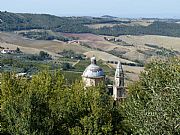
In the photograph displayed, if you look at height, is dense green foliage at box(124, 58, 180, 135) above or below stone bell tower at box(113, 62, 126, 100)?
above

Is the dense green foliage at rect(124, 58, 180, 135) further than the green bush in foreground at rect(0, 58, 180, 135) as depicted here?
No

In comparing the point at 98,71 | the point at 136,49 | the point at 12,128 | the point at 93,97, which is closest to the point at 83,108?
the point at 93,97

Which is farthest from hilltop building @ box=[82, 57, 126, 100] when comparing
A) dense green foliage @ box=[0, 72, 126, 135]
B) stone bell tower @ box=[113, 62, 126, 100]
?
dense green foliage @ box=[0, 72, 126, 135]

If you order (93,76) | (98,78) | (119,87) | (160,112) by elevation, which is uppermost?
(160,112)

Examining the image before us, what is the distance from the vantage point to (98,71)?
5388cm

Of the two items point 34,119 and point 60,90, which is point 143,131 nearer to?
point 34,119

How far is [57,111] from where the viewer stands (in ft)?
114

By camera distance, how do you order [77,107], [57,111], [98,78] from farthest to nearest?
[98,78] → [77,107] → [57,111]

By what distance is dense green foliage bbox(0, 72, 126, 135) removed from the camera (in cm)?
3253

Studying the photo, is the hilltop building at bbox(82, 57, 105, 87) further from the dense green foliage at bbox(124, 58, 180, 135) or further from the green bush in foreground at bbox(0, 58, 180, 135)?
the dense green foliage at bbox(124, 58, 180, 135)

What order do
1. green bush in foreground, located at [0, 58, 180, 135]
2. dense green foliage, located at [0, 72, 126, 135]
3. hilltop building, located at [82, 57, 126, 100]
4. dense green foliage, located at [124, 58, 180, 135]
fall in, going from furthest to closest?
hilltop building, located at [82, 57, 126, 100]
dense green foliage, located at [0, 72, 126, 135]
green bush in foreground, located at [0, 58, 180, 135]
dense green foliage, located at [124, 58, 180, 135]

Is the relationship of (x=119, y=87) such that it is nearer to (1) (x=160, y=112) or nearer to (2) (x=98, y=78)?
(2) (x=98, y=78)

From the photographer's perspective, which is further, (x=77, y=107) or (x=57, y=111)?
(x=77, y=107)

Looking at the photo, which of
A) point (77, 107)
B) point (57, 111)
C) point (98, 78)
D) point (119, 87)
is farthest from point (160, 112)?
point (119, 87)
